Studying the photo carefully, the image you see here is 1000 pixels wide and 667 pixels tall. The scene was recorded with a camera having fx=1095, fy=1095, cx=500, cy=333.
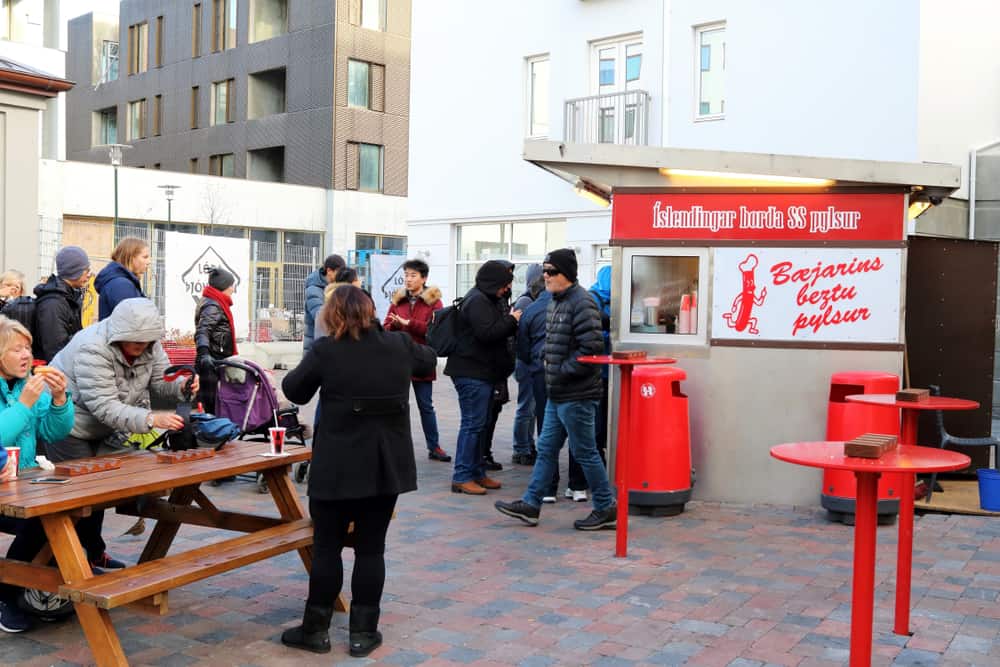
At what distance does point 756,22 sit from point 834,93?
195 cm

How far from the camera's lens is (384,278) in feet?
66.9

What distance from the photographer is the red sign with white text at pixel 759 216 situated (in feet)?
25.3

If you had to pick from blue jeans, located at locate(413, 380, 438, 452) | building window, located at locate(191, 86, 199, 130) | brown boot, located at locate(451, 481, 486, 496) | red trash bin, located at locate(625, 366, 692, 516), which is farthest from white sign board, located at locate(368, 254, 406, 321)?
building window, located at locate(191, 86, 199, 130)

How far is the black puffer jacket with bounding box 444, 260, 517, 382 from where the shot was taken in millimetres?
8344

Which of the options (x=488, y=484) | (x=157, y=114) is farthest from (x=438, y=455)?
(x=157, y=114)

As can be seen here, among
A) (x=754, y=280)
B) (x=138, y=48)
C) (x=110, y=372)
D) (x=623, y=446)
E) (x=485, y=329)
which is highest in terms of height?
(x=138, y=48)

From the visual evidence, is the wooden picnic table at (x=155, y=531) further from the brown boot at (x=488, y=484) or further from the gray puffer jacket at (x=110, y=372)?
the brown boot at (x=488, y=484)

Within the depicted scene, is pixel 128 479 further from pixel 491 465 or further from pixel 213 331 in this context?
pixel 491 465

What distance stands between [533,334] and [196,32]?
3852cm

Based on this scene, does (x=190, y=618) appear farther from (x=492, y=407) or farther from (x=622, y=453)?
(x=492, y=407)

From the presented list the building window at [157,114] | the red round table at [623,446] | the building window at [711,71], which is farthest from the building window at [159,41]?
the red round table at [623,446]

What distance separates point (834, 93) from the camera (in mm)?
16344

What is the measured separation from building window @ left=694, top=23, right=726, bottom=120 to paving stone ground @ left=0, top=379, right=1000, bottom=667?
11528mm

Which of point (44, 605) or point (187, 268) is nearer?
point (44, 605)
